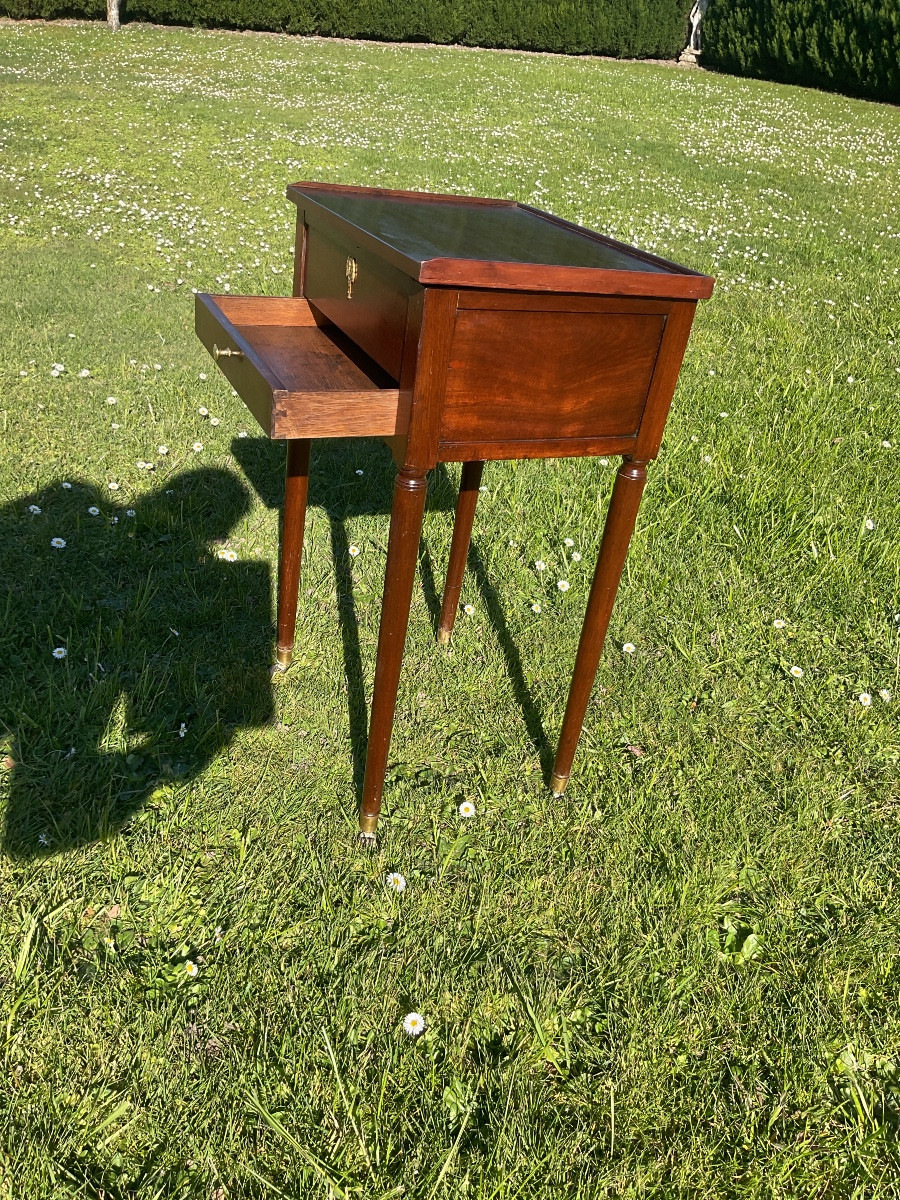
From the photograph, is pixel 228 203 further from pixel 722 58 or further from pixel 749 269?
pixel 722 58

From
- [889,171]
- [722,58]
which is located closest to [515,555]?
[889,171]

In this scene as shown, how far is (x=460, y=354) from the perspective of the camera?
1.74 m

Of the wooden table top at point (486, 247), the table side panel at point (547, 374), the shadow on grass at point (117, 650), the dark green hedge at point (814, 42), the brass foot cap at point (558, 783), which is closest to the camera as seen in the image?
the wooden table top at point (486, 247)

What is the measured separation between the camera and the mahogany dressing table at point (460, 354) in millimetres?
1711

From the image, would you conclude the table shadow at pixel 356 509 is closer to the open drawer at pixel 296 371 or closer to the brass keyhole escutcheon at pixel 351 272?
the open drawer at pixel 296 371

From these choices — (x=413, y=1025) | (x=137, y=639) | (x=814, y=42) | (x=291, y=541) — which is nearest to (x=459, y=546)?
(x=291, y=541)

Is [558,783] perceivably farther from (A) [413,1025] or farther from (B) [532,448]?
(B) [532,448]

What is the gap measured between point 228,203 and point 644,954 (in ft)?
25.0

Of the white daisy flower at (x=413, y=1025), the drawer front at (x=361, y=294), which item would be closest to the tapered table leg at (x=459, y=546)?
the drawer front at (x=361, y=294)

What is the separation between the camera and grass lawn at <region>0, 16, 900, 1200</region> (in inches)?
70.1

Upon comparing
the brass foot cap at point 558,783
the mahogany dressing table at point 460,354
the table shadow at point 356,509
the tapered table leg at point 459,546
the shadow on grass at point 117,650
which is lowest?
the shadow on grass at point 117,650

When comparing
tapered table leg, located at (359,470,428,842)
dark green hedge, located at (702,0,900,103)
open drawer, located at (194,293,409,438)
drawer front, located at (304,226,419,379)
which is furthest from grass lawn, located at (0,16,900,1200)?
dark green hedge, located at (702,0,900,103)

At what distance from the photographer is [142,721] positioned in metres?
2.63

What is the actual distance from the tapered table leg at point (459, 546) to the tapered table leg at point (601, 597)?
2.25ft
